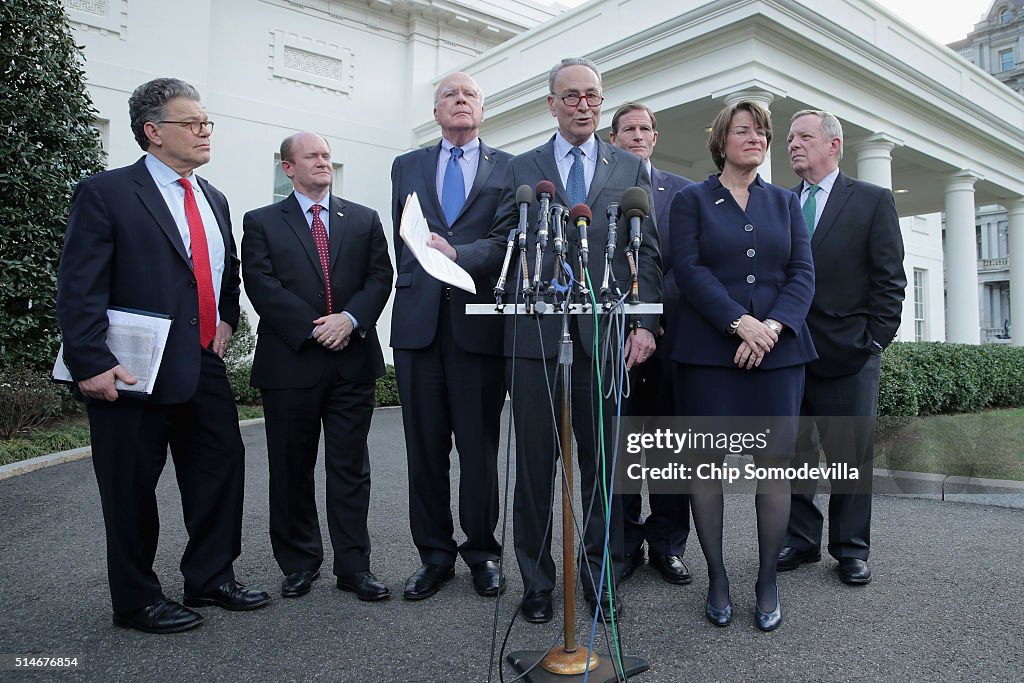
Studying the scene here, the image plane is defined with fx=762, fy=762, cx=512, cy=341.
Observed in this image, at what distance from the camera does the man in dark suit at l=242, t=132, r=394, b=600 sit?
3.54 meters

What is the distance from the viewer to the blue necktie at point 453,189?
3.71 metres

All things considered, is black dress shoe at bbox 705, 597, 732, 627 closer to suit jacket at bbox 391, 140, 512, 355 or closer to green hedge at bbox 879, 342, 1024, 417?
suit jacket at bbox 391, 140, 512, 355

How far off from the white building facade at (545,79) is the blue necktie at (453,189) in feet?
27.8

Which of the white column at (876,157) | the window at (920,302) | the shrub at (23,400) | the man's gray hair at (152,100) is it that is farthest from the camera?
the window at (920,302)

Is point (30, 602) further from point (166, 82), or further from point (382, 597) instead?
point (166, 82)

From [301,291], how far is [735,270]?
2005 millimetres

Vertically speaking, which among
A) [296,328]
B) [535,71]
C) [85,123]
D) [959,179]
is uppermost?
[535,71]

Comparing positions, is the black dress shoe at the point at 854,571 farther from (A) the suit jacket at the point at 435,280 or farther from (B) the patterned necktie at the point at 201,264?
(B) the patterned necktie at the point at 201,264

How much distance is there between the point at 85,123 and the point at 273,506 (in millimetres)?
8030

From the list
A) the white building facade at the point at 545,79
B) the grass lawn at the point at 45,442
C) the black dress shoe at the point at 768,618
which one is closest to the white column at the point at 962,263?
the white building facade at the point at 545,79

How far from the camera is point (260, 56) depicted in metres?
15.7

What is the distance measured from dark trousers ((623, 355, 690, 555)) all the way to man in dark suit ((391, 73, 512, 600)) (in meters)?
0.71

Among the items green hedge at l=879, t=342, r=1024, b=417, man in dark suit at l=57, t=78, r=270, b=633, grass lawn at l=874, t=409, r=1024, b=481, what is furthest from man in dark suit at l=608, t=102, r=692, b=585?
green hedge at l=879, t=342, r=1024, b=417

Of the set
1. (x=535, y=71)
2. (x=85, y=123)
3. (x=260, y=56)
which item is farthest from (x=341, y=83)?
(x=85, y=123)
